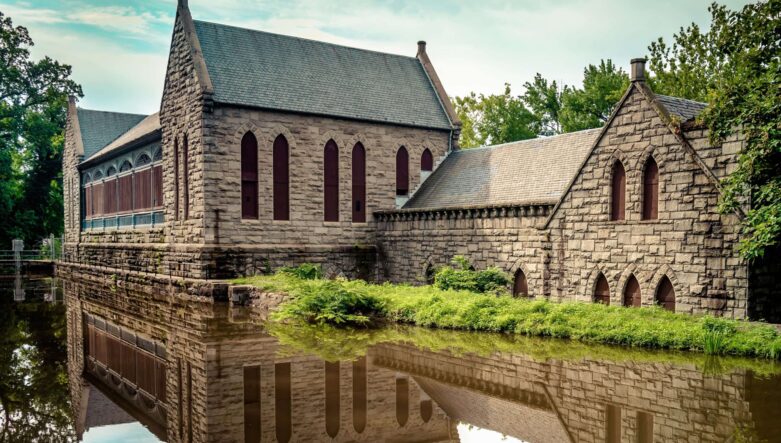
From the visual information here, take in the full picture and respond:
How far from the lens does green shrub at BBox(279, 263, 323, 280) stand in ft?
80.4

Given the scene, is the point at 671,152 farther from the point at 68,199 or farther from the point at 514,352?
the point at 68,199

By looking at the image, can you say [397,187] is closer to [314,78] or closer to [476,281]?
[314,78]

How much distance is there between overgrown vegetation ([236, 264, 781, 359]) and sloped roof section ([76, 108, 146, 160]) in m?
29.8

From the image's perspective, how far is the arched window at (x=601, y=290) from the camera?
17.8m

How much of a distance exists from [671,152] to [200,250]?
16.6 metres

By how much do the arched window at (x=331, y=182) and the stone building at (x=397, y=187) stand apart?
6cm

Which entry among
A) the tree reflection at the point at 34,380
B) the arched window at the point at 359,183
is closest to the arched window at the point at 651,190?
the tree reflection at the point at 34,380

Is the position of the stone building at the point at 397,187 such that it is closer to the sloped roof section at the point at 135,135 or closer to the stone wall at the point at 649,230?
the stone wall at the point at 649,230

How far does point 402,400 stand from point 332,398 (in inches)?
39.5

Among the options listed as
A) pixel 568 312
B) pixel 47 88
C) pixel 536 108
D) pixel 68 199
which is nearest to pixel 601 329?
pixel 568 312

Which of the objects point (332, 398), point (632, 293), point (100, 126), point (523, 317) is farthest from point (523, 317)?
point (100, 126)

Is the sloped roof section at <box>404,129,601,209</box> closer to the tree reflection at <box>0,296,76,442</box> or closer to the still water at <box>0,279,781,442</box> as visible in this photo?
the still water at <box>0,279,781,442</box>

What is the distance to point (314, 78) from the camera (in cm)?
2917

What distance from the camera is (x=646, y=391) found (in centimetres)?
973
